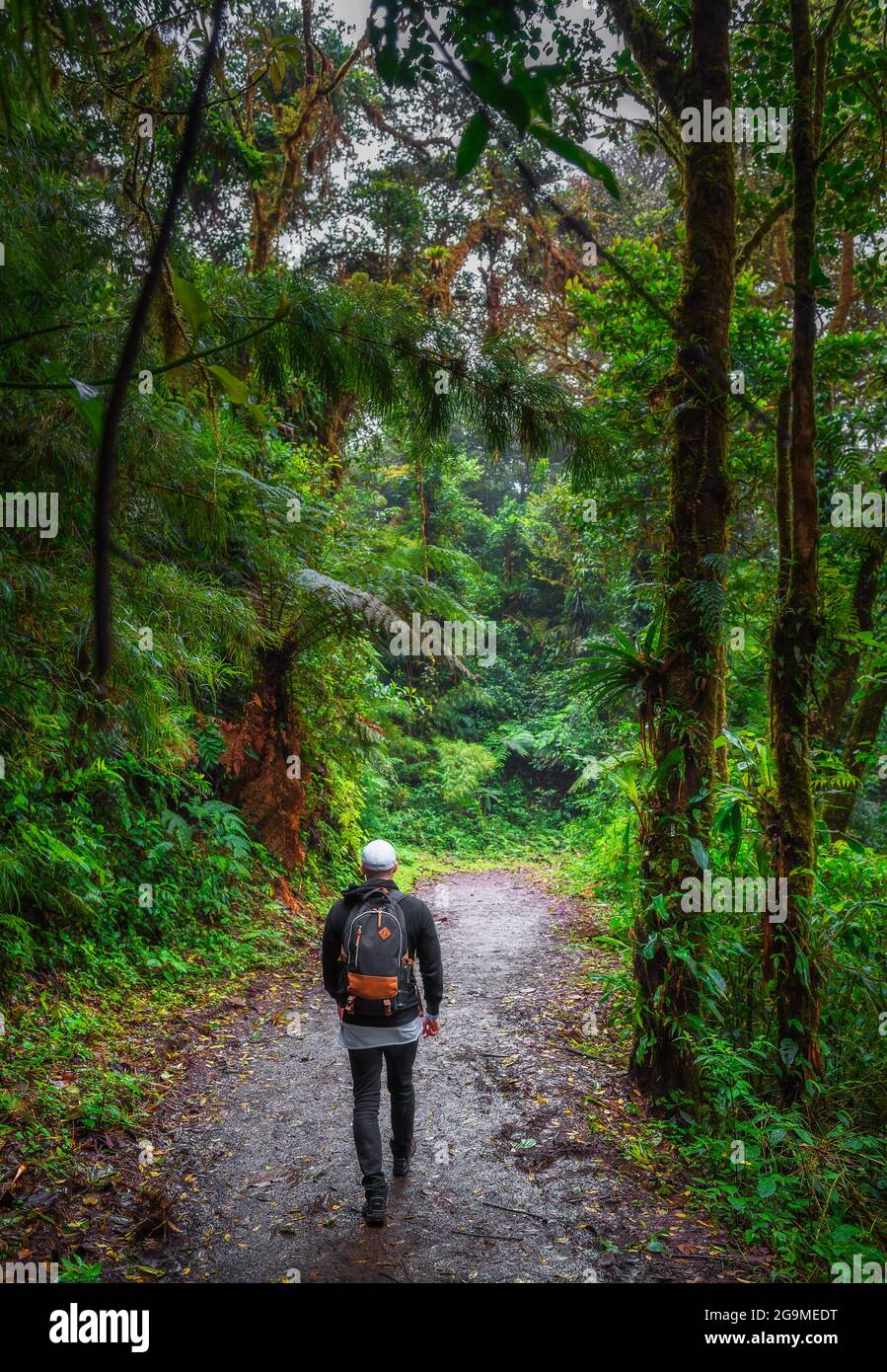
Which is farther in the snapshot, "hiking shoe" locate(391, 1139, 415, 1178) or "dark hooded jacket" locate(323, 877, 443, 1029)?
"hiking shoe" locate(391, 1139, 415, 1178)

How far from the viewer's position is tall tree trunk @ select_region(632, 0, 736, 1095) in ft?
13.0

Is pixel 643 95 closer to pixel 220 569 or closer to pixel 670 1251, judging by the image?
pixel 220 569

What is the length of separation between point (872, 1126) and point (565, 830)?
11.3 metres

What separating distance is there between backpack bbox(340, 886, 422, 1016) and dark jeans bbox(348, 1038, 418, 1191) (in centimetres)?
22

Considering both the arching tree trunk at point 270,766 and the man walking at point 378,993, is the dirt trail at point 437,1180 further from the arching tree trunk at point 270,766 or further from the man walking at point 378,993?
the arching tree trunk at point 270,766

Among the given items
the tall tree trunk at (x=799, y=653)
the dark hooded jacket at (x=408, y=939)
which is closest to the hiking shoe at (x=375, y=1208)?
the dark hooded jacket at (x=408, y=939)

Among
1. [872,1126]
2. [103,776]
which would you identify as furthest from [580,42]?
[872,1126]

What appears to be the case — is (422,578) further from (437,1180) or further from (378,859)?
(437,1180)

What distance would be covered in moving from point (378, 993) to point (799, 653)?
256 centimetres

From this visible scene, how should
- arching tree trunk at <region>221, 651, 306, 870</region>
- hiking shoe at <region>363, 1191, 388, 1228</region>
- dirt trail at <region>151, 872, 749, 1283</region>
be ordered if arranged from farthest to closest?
arching tree trunk at <region>221, 651, 306, 870</region>
hiking shoe at <region>363, 1191, 388, 1228</region>
dirt trail at <region>151, 872, 749, 1283</region>

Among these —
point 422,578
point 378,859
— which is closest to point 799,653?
point 378,859

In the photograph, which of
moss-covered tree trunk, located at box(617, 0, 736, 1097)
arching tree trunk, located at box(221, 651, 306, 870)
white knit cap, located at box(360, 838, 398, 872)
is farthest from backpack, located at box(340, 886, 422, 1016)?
arching tree trunk, located at box(221, 651, 306, 870)

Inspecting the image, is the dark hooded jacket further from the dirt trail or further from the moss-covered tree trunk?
the moss-covered tree trunk

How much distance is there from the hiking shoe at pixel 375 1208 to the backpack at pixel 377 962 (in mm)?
744
